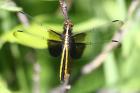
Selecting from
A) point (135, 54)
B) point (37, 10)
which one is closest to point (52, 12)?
point (37, 10)

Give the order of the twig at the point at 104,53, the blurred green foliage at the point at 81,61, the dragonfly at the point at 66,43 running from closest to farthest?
the dragonfly at the point at 66,43 < the twig at the point at 104,53 < the blurred green foliage at the point at 81,61

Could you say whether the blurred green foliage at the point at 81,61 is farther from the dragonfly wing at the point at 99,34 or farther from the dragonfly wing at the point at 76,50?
the dragonfly wing at the point at 76,50

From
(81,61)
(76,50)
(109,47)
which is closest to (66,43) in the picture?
(76,50)

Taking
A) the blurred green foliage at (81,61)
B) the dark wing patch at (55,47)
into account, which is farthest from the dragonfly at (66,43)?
the blurred green foliage at (81,61)

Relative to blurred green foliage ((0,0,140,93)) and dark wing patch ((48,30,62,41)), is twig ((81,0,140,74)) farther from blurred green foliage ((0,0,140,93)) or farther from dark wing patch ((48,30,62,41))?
dark wing patch ((48,30,62,41))

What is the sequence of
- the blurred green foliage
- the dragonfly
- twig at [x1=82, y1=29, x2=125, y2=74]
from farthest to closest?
the blurred green foliage, twig at [x1=82, y1=29, x2=125, y2=74], the dragonfly

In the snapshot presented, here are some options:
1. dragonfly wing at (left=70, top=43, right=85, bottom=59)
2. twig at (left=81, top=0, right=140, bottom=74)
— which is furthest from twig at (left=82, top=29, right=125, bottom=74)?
dragonfly wing at (left=70, top=43, right=85, bottom=59)

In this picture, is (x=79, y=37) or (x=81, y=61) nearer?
(x=79, y=37)

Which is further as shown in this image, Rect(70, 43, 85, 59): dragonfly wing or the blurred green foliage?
the blurred green foliage

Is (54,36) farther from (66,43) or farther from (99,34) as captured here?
(99,34)
